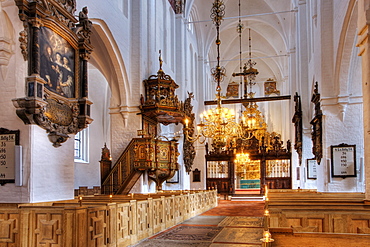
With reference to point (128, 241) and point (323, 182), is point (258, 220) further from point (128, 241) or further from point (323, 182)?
point (128, 241)

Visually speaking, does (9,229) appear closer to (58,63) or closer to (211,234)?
(58,63)

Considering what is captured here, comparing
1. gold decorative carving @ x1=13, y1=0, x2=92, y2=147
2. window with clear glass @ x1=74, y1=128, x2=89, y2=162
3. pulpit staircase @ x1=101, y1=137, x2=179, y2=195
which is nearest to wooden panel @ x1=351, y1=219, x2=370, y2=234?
gold decorative carving @ x1=13, y1=0, x2=92, y2=147

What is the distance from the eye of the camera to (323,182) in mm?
11891

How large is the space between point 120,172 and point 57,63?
5911 millimetres

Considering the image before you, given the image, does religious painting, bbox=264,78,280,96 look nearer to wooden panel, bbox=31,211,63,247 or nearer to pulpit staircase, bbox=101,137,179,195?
pulpit staircase, bbox=101,137,179,195

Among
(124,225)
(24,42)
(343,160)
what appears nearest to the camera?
(124,225)

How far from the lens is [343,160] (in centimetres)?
1141

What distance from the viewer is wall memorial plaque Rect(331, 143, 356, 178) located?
36.9 feet

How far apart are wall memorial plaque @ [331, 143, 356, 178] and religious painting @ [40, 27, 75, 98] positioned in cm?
770

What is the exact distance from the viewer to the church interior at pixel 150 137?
594cm

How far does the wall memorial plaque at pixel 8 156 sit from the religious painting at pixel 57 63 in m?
1.17

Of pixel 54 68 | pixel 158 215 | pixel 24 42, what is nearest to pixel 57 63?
pixel 54 68

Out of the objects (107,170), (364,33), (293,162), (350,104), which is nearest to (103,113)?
(107,170)

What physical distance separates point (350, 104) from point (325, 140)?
1.29 meters
